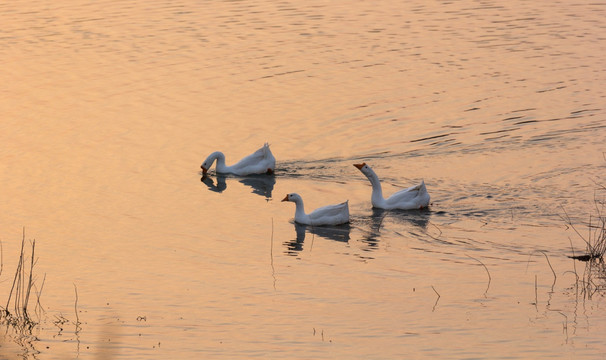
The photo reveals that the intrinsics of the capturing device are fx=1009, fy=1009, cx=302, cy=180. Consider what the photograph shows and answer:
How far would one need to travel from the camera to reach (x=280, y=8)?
4381cm

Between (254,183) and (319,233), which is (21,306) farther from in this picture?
(254,183)

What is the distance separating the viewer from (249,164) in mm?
23250

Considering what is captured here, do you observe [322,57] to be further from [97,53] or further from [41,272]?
[41,272]

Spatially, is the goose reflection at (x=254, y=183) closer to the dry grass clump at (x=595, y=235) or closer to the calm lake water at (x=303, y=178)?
the calm lake water at (x=303, y=178)

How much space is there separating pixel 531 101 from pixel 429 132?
4.21 metres

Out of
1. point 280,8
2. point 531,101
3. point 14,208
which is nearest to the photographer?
point 14,208

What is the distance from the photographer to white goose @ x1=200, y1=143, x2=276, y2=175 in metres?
22.8

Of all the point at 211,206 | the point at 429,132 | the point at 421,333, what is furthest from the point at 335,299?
the point at 429,132

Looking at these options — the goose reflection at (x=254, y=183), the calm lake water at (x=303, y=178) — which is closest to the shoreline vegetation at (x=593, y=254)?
the calm lake water at (x=303, y=178)

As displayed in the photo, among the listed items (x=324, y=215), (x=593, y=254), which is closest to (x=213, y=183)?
(x=324, y=215)

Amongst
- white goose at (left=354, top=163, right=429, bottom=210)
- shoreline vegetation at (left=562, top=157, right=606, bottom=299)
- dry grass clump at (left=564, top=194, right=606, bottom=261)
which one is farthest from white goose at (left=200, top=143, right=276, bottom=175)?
dry grass clump at (left=564, top=194, right=606, bottom=261)

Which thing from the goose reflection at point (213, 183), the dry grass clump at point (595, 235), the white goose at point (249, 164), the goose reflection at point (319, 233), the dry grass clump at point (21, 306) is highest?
the dry grass clump at point (21, 306)

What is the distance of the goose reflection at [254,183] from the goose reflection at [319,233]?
10.1 ft

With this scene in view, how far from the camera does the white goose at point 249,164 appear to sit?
2281 centimetres
